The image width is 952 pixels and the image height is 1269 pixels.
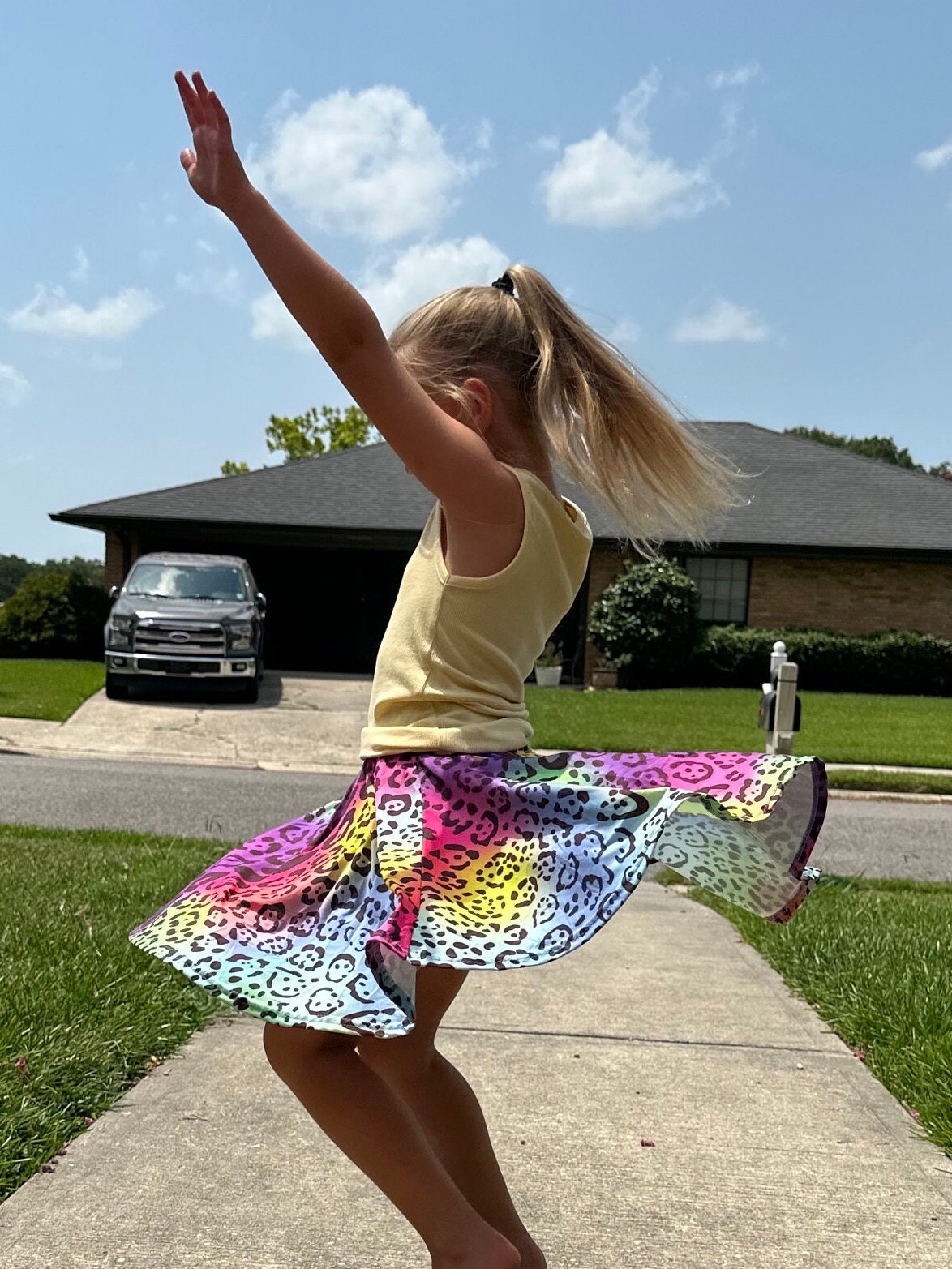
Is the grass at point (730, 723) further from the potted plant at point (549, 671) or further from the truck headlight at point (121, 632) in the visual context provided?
the truck headlight at point (121, 632)

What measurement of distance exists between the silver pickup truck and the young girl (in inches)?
559

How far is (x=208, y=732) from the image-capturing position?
47.2ft

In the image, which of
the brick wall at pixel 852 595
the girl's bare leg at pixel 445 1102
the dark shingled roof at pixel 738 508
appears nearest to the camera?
the girl's bare leg at pixel 445 1102

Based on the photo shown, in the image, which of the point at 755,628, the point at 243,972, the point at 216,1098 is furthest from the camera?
the point at 755,628

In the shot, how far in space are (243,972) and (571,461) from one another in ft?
3.28

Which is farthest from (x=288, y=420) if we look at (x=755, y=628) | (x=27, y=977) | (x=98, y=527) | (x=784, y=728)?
(x=27, y=977)

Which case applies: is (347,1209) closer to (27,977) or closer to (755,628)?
(27,977)

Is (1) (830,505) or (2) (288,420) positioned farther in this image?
(2) (288,420)

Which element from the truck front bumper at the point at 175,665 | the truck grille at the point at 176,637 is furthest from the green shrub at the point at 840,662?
the truck grille at the point at 176,637

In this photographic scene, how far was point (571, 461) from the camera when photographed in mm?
2064

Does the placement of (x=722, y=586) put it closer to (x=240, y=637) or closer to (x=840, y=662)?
(x=840, y=662)

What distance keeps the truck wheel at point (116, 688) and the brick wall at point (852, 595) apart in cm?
1242

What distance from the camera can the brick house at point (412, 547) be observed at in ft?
74.8

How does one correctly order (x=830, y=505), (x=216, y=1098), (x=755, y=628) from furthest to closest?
(x=830, y=505)
(x=755, y=628)
(x=216, y=1098)
